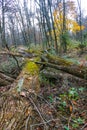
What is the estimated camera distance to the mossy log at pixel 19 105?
9.66 ft

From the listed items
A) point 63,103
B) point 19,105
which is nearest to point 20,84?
point 19,105

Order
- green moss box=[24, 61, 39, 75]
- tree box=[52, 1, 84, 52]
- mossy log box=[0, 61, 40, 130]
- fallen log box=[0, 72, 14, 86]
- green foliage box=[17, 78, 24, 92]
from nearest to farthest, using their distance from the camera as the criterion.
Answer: mossy log box=[0, 61, 40, 130]
green foliage box=[17, 78, 24, 92]
green moss box=[24, 61, 39, 75]
fallen log box=[0, 72, 14, 86]
tree box=[52, 1, 84, 52]

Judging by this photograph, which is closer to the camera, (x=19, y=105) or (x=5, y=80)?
(x=19, y=105)

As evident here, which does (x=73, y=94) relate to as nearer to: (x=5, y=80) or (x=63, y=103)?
(x=63, y=103)

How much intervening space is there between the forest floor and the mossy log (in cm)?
20

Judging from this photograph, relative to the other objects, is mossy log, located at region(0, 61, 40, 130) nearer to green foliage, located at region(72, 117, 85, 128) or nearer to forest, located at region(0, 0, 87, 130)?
forest, located at region(0, 0, 87, 130)

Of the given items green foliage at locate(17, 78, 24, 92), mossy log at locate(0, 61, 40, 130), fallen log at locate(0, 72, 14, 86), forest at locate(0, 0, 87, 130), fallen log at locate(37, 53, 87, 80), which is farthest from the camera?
fallen log at locate(0, 72, 14, 86)

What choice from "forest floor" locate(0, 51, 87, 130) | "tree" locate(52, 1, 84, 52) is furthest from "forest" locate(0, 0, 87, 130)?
"tree" locate(52, 1, 84, 52)

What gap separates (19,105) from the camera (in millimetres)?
3285

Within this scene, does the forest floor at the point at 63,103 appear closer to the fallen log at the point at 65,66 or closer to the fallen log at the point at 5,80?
the fallen log at the point at 5,80

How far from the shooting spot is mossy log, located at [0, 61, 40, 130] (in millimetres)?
2945

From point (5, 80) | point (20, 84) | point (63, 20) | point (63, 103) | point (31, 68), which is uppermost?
point (63, 20)

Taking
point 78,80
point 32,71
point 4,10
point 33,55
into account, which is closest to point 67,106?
point 32,71

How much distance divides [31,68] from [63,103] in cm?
117
